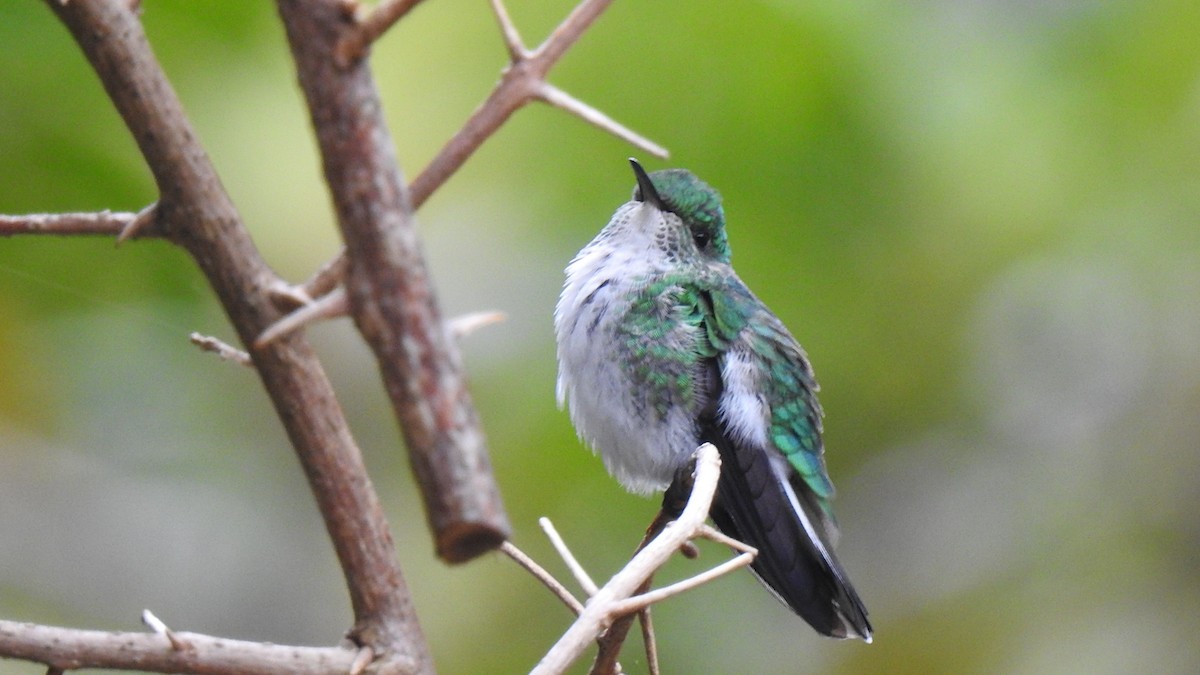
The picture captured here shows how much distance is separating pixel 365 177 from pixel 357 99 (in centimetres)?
5

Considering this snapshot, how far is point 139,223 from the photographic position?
2.88 feet

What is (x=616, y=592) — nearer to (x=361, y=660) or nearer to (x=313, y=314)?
(x=361, y=660)

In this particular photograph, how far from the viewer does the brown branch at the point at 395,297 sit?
1.92 ft

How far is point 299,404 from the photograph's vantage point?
0.89m

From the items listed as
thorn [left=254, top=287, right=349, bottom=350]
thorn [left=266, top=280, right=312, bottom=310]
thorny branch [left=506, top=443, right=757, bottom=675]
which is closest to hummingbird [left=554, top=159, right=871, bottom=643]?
thorny branch [left=506, top=443, right=757, bottom=675]

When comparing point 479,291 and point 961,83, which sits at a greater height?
point 961,83

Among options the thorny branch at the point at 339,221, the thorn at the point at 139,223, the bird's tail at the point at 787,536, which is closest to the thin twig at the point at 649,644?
the thorny branch at the point at 339,221

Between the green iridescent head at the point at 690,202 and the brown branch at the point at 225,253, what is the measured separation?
1.67m

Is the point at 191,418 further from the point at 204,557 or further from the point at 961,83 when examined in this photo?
the point at 961,83

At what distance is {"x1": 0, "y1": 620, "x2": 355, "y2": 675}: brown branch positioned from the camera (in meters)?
0.84

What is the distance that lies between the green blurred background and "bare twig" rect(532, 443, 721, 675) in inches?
80.9

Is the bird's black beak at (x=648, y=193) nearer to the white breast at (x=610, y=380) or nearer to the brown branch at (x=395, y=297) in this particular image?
the white breast at (x=610, y=380)

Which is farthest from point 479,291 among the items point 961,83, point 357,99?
point 357,99

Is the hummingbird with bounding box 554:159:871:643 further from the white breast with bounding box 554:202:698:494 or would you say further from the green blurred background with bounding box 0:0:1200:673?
the green blurred background with bounding box 0:0:1200:673
